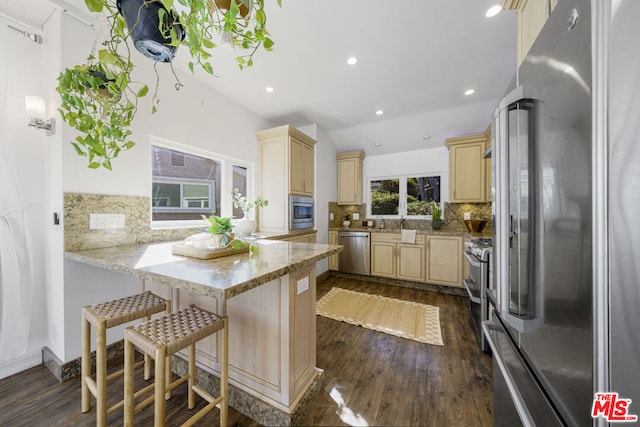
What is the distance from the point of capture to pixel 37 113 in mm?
1515

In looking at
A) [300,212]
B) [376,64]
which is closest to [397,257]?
[300,212]

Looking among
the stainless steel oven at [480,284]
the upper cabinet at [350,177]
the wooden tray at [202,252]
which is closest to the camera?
the wooden tray at [202,252]

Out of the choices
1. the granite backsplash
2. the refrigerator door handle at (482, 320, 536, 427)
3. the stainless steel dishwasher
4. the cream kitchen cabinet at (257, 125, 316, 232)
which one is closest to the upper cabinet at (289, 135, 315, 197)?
the cream kitchen cabinet at (257, 125, 316, 232)

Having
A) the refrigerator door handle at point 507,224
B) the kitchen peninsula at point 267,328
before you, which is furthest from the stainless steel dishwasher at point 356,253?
the refrigerator door handle at point 507,224

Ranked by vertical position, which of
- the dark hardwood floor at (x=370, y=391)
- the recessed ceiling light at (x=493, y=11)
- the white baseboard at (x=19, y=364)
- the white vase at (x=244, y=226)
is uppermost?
the recessed ceiling light at (x=493, y=11)

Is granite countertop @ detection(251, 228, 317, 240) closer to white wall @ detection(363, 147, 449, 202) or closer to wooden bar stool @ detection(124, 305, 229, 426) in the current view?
wooden bar stool @ detection(124, 305, 229, 426)

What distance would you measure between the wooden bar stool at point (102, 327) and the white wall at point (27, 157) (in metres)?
0.73

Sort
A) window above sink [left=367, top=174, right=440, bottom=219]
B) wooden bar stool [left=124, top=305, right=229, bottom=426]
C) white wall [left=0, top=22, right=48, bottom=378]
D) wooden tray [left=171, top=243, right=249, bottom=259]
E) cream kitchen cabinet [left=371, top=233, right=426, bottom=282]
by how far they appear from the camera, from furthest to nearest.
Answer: window above sink [left=367, top=174, right=440, bottom=219], cream kitchen cabinet [left=371, top=233, right=426, bottom=282], white wall [left=0, top=22, right=48, bottom=378], wooden tray [left=171, top=243, right=249, bottom=259], wooden bar stool [left=124, top=305, right=229, bottom=426]

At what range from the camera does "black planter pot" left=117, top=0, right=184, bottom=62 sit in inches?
27.8

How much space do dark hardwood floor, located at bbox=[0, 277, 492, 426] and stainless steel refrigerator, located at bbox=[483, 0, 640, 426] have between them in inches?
31.5

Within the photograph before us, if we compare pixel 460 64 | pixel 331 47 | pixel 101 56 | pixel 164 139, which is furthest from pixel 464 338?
pixel 164 139

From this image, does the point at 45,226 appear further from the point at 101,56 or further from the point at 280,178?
the point at 280,178

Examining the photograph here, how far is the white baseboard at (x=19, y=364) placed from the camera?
4.91 ft

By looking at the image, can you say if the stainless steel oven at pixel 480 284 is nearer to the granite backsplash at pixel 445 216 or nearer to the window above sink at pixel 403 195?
the granite backsplash at pixel 445 216
